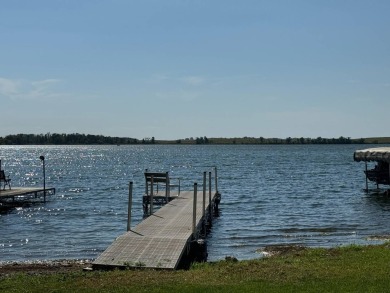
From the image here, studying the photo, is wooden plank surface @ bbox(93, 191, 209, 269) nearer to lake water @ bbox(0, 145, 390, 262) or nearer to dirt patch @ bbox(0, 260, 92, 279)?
dirt patch @ bbox(0, 260, 92, 279)

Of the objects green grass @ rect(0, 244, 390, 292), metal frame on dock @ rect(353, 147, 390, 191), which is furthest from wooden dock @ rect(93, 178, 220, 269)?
metal frame on dock @ rect(353, 147, 390, 191)

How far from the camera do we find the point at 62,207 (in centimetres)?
3703

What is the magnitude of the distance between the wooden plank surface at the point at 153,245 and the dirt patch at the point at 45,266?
5.22ft

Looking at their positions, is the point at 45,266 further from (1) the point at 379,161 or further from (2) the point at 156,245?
(1) the point at 379,161

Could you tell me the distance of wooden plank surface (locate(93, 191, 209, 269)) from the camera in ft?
42.9

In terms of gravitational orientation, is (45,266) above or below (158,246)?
below

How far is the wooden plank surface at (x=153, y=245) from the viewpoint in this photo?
13.1 m

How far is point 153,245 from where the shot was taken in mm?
14742

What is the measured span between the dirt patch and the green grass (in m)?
3.37

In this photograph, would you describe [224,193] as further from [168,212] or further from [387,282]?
[387,282]

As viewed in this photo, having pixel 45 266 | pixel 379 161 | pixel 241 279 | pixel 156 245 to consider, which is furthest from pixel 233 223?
pixel 379 161

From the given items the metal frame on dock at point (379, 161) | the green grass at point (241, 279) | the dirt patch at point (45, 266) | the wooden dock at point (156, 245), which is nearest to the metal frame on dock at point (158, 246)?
the wooden dock at point (156, 245)

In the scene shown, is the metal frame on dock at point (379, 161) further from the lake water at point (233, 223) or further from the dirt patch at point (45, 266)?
the dirt patch at point (45, 266)

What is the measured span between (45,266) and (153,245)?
3.66 metres
